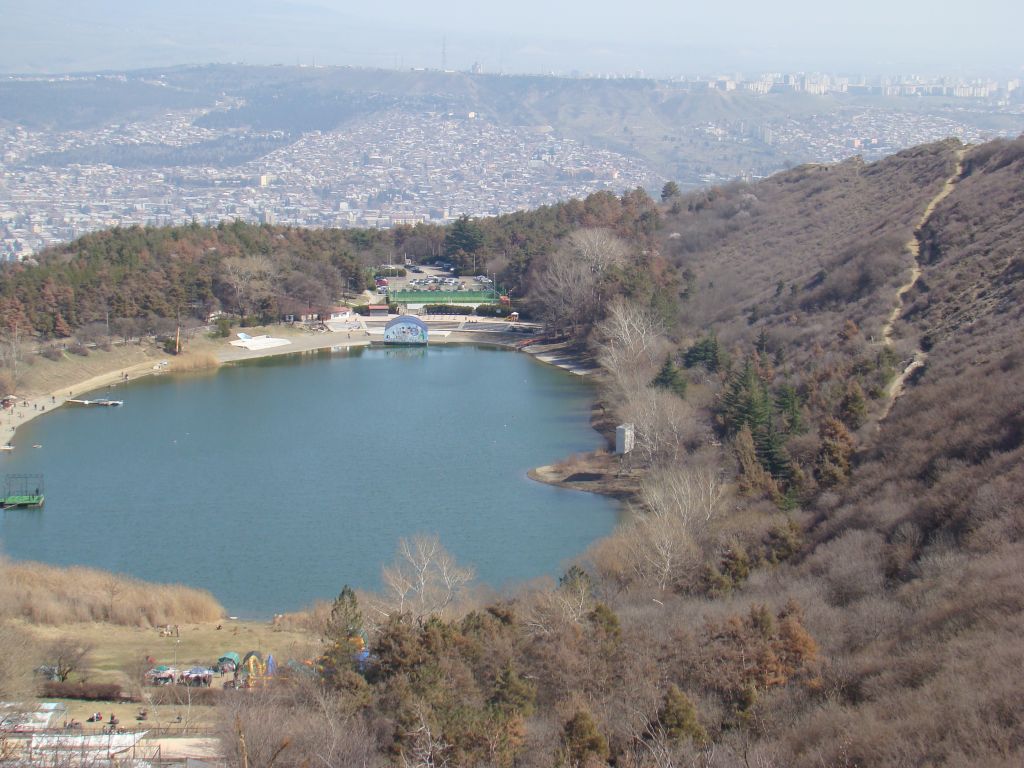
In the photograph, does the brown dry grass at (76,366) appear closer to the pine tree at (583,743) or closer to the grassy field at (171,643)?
the grassy field at (171,643)

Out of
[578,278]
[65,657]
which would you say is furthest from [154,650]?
[578,278]

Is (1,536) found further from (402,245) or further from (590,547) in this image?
(402,245)

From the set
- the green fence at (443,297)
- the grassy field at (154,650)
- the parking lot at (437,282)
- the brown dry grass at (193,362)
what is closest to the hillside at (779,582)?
the grassy field at (154,650)

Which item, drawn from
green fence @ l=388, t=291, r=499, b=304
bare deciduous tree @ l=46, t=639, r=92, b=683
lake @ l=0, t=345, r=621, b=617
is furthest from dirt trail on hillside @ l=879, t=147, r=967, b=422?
green fence @ l=388, t=291, r=499, b=304

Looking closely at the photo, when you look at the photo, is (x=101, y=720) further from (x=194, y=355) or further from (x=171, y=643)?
(x=194, y=355)

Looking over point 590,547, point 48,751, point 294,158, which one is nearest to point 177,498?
point 590,547
